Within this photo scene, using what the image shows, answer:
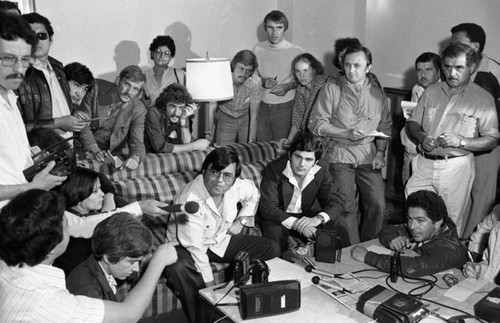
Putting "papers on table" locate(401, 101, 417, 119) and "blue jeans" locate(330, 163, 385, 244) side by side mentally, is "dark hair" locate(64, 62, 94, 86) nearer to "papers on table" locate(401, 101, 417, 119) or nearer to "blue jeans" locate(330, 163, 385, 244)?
"blue jeans" locate(330, 163, 385, 244)

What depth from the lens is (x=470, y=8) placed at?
482 centimetres

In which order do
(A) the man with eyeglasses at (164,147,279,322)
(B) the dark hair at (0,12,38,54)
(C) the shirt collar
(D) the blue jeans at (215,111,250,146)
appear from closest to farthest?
(B) the dark hair at (0,12,38,54) → (A) the man with eyeglasses at (164,147,279,322) → (C) the shirt collar → (D) the blue jeans at (215,111,250,146)

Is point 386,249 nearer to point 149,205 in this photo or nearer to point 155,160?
point 149,205

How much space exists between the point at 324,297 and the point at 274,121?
2802 millimetres

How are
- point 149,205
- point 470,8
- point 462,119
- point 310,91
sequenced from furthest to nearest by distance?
1. point 470,8
2. point 310,91
3. point 462,119
4. point 149,205

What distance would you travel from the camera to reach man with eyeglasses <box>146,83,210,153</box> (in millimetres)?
3955

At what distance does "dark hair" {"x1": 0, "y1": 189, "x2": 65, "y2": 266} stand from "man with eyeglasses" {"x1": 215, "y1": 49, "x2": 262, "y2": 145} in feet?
10.3

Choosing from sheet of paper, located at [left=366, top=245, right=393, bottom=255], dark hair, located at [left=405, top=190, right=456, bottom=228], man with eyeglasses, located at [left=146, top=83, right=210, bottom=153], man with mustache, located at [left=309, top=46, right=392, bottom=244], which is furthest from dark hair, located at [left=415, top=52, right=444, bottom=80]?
sheet of paper, located at [left=366, top=245, right=393, bottom=255]

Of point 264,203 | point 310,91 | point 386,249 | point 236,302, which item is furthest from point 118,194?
point 310,91

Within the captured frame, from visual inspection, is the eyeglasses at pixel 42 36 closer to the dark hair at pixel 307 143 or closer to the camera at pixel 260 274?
the dark hair at pixel 307 143

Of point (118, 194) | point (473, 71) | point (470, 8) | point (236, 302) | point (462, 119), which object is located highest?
point (470, 8)

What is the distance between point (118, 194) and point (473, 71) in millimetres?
2577

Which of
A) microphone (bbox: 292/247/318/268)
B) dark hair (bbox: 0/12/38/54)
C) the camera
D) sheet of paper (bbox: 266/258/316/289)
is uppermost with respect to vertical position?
dark hair (bbox: 0/12/38/54)

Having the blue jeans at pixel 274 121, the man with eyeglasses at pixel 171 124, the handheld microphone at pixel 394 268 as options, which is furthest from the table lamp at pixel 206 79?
the handheld microphone at pixel 394 268
